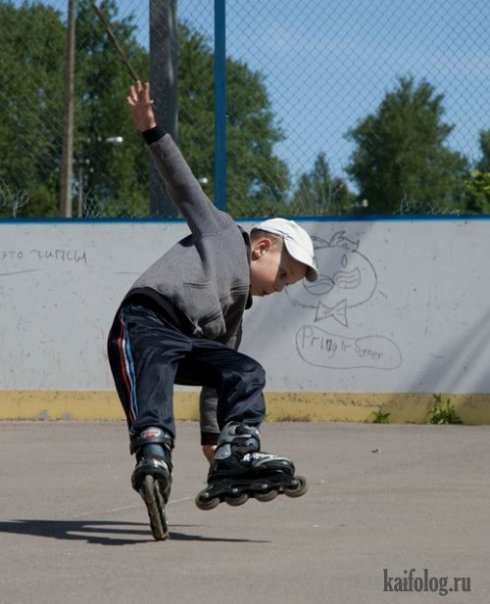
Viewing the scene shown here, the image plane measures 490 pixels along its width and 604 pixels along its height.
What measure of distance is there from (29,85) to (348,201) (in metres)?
3.21

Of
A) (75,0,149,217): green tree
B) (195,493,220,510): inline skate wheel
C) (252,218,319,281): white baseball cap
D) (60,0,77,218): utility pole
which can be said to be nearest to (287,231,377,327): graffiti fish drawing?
(75,0,149,217): green tree

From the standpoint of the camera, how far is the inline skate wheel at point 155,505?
5688 millimetres

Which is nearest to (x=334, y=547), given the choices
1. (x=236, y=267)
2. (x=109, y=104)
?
(x=236, y=267)

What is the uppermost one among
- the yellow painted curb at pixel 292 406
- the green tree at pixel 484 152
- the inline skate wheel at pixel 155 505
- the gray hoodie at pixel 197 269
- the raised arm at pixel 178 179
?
the green tree at pixel 484 152

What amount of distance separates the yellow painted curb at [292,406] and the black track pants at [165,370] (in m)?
6.02

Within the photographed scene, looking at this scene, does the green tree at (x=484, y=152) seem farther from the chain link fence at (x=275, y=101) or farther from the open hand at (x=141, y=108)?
the open hand at (x=141, y=108)

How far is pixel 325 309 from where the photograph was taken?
12.1m

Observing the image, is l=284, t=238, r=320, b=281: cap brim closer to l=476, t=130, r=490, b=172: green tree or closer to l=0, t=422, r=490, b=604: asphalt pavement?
l=0, t=422, r=490, b=604: asphalt pavement

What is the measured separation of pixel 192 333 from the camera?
6.01 meters

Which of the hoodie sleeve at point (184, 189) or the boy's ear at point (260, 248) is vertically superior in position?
the hoodie sleeve at point (184, 189)

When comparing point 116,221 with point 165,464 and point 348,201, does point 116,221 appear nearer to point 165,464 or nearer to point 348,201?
point 348,201

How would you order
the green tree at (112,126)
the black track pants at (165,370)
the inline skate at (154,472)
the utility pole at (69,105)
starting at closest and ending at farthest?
the inline skate at (154,472) → the black track pants at (165,370) → the green tree at (112,126) → the utility pole at (69,105)

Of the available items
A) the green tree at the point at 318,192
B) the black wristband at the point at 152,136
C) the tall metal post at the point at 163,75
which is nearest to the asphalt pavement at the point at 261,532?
the black wristband at the point at 152,136

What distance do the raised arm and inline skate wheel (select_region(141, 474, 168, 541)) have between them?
975mm
